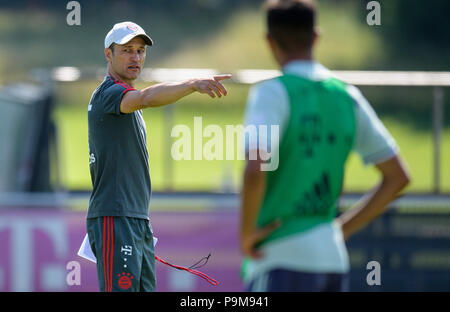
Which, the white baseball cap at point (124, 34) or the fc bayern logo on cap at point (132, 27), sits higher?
the fc bayern logo on cap at point (132, 27)

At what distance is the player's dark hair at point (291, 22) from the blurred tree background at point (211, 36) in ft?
48.3

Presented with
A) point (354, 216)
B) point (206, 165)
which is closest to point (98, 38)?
point (206, 165)

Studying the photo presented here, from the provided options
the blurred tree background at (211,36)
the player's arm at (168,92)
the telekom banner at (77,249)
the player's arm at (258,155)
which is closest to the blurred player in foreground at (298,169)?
the player's arm at (258,155)

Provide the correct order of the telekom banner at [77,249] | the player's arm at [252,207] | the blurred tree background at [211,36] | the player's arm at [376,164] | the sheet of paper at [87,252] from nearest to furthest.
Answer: the player's arm at [252,207]
the player's arm at [376,164]
the sheet of paper at [87,252]
the telekom banner at [77,249]
the blurred tree background at [211,36]

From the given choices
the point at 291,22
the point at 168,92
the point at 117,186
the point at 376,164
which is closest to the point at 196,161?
the point at 117,186

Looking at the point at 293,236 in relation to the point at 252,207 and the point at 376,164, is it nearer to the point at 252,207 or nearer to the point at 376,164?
the point at 252,207

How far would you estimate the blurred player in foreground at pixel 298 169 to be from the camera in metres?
2.65

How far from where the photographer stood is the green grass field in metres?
11.5

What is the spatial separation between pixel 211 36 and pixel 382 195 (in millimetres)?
18594

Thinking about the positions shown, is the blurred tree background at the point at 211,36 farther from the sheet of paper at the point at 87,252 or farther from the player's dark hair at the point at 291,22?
the player's dark hair at the point at 291,22

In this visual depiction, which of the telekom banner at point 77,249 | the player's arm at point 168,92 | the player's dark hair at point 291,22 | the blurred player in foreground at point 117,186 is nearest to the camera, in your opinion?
the player's dark hair at point 291,22

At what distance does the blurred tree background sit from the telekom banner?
1111 cm

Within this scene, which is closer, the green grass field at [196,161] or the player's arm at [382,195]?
the player's arm at [382,195]

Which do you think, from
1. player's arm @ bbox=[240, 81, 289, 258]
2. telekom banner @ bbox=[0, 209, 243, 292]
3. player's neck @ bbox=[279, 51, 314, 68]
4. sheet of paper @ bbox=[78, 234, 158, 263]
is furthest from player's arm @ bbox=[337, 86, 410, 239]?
telekom banner @ bbox=[0, 209, 243, 292]
